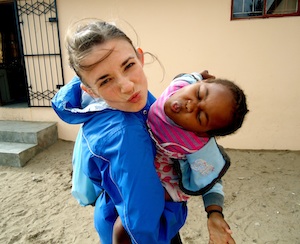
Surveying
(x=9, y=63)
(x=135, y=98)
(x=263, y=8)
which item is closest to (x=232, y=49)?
(x=263, y=8)

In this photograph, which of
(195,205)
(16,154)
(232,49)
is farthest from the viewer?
(16,154)

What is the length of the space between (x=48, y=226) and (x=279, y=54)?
3987 millimetres

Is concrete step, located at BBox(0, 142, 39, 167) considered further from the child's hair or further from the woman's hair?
the child's hair

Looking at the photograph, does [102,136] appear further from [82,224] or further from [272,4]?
[272,4]

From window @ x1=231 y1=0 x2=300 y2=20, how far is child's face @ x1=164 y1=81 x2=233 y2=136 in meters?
3.35

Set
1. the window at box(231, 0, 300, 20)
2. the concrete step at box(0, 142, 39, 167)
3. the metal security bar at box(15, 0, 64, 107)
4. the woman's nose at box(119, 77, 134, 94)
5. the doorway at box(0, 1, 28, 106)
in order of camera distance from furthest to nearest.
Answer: the doorway at box(0, 1, 28, 106), the metal security bar at box(15, 0, 64, 107), the concrete step at box(0, 142, 39, 167), the window at box(231, 0, 300, 20), the woman's nose at box(119, 77, 134, 94)

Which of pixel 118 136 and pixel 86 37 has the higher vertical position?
pixel 86 37

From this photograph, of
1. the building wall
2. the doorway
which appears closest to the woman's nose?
the building wall

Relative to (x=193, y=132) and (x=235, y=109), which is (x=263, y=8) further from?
(x=193, y=132)

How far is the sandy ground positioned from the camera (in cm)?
251

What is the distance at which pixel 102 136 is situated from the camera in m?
0.78

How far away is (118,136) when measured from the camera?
76 cm

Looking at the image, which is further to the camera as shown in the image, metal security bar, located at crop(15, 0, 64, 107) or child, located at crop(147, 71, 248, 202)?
metal security bar, located at crop(15, 0, 64, 107)

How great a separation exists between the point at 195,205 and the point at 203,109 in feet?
7.65
